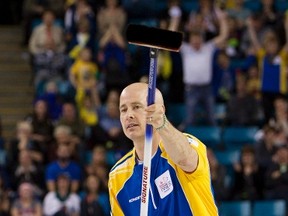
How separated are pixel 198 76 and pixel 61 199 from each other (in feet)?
12.7

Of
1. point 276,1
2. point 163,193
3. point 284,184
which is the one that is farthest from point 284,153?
point 163,193

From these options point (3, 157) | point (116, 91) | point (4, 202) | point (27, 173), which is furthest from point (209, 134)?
point (4, 202)

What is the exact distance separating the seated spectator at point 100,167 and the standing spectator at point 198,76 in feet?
6.89

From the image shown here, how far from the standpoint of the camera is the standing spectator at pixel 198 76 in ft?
55.3

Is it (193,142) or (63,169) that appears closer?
(193,142)

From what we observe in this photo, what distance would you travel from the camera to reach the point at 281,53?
685 inches

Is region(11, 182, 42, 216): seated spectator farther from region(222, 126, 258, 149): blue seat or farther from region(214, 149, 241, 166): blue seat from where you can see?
region(222, 126, 258, 149): blue seat

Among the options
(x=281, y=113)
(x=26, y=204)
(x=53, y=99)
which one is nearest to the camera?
(x=26, y=204)

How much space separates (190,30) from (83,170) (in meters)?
3.78

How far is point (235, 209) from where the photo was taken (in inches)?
583

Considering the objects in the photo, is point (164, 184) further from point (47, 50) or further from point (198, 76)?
point (47, 50)

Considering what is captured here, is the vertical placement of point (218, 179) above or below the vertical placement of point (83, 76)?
below

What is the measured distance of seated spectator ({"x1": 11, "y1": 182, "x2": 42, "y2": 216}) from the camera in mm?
14109

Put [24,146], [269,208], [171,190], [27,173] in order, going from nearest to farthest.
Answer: [171,190]
[269,208]
[27,173]
[24,146]
